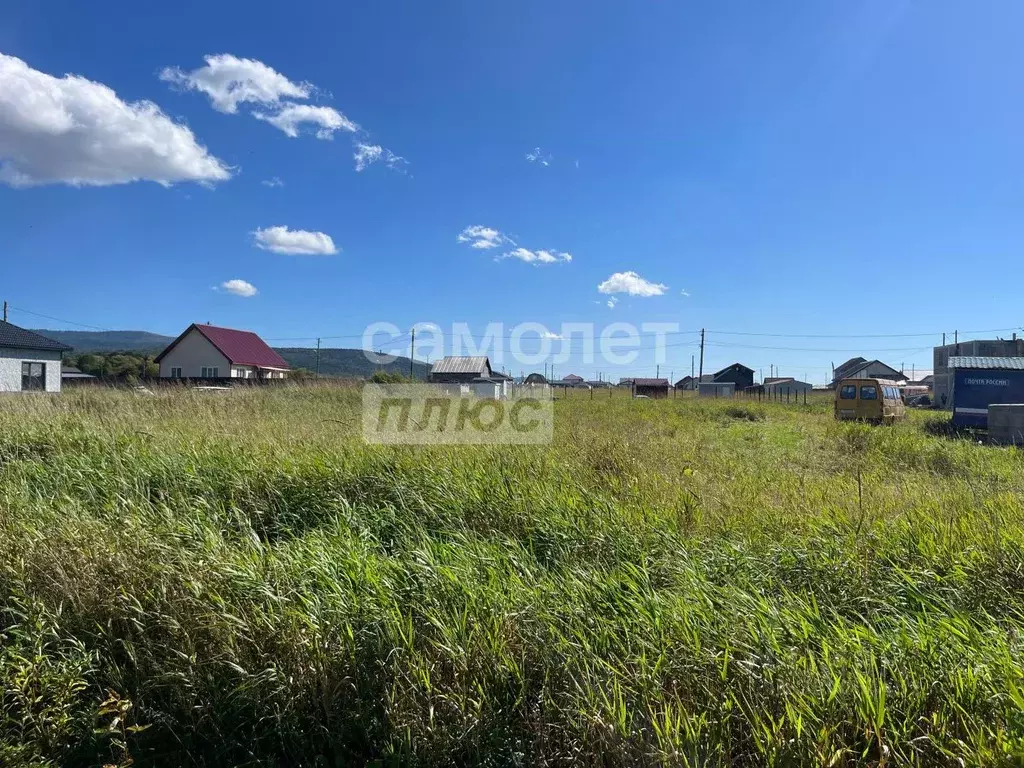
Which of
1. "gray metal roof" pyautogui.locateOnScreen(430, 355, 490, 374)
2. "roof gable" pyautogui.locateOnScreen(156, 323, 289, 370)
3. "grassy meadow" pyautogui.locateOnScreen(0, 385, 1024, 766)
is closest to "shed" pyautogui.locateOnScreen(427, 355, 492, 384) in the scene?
"gray metal roof" pyautogui.locateOnScreen(430, 355, 490, 374)

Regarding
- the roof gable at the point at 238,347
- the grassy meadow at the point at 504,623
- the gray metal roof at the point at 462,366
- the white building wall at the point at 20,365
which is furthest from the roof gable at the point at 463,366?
the grassy meadow at the point at 504,623

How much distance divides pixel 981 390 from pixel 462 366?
3631 centimetres

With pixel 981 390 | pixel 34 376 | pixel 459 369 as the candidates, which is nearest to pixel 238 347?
pixel 34 376

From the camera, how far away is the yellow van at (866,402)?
1638cm

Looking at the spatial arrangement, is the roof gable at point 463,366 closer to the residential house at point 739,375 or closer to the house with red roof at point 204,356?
the house with red roof at point 204,356

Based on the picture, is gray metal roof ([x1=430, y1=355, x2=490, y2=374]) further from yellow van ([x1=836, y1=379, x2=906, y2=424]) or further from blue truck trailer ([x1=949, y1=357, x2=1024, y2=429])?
blue truck trailer ([x1=949, y1=357, x2=1024, y2=429])

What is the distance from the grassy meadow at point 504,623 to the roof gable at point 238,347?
34.2m

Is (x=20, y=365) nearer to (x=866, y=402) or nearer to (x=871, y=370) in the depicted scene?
(x=866, y=402)

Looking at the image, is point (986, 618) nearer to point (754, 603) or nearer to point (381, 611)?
point (754, 603)

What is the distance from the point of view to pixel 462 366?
1783 inches

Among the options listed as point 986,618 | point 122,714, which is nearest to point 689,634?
point 986,618

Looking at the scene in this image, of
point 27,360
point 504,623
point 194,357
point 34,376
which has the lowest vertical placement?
point 504,623

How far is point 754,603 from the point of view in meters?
2.35

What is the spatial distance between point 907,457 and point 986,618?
5.67 m
